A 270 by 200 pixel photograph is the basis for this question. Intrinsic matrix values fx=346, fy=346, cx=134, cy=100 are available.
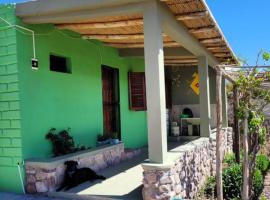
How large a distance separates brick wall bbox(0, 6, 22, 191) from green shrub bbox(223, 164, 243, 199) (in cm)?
393

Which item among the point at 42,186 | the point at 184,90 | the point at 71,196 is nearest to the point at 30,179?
the point at 42,186

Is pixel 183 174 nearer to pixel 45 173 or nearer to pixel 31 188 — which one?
pixel 45 173

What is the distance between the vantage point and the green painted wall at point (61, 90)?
19.7 feet

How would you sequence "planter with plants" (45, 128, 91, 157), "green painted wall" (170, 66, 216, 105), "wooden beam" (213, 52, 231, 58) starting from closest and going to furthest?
"planter with plants" (45, 128, 91, 157), "wooden beam" (213, 52, 231, 58), "green painted wall" (170, 66, 216, 105)

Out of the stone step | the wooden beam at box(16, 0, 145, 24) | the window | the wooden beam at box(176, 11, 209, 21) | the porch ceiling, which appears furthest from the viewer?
the window

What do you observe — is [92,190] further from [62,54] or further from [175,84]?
[175,84]

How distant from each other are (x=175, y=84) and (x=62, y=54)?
23.4ft

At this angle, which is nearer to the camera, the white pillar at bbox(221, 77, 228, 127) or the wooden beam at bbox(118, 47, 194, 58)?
the wooden beam at bbox(118, 47, 194, 58)

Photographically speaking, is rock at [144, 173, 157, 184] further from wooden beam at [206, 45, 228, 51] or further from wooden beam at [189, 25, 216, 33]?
wooden beam at [206, 45, 228, 51]

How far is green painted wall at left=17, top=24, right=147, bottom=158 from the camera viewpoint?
19.7 feet

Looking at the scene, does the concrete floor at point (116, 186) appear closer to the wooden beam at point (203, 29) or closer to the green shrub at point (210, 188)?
the green shrub at point (210, 188)

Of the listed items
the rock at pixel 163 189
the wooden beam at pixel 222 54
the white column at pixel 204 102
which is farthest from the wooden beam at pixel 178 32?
the rock at pixel 163 189

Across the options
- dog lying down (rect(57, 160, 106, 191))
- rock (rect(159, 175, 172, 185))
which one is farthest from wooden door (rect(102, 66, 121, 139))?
rock (rect(159, 175, 172, 185))

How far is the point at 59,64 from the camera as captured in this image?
718cm
